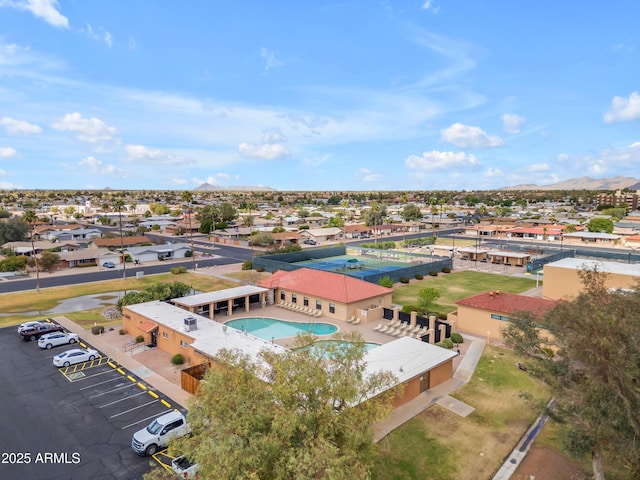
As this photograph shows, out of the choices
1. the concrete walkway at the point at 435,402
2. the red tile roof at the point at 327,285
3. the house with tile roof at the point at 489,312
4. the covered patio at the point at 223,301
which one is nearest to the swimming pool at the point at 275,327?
the covered patio at the point at 223,301

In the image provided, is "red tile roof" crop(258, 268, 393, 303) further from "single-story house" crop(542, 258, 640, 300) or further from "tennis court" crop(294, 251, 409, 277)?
"single-story house" crop(542, 258, 640, 300)

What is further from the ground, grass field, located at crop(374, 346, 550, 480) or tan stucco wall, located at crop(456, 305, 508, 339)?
tan stucco wall, located at crop(456, 305, 508, 339)

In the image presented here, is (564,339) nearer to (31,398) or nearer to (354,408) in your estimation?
(354,408)

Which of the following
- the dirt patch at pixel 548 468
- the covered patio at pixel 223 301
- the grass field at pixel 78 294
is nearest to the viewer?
the dirt patch at pixel 548 468

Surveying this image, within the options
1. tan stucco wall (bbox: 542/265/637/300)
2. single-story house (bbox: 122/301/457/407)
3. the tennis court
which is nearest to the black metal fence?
single-story house (bbox: 122/301/457/407)

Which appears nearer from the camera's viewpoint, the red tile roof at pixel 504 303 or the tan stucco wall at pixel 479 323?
the red tile roof at pixel 504 303

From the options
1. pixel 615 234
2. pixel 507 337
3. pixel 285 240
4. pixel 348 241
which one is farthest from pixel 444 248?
pixel 507 337

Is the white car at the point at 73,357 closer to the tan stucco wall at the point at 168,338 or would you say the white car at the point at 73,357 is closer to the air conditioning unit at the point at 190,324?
the tan stucco wall at the point at 168,338

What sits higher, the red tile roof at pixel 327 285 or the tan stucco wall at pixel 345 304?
the red tile roof at pixel 327 285

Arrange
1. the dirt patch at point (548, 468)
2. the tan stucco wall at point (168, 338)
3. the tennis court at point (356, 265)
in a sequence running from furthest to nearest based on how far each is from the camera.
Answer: the tennis court at point (356, 265) < the tan stucco wall at point (168, 338) < the dirt patch at point (548, 468)
